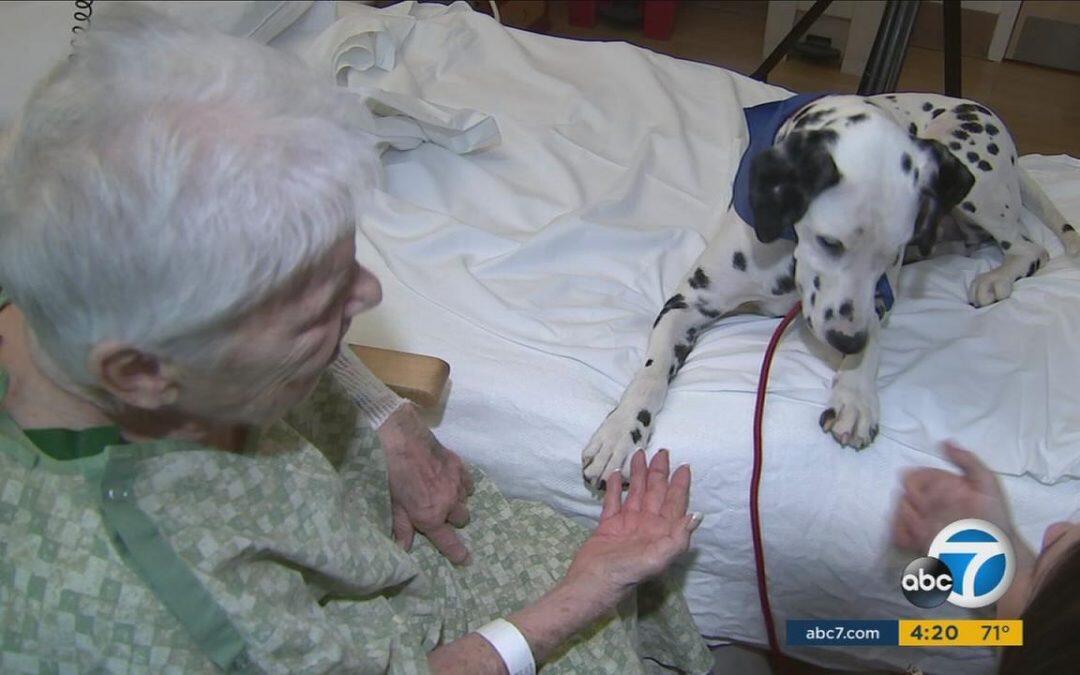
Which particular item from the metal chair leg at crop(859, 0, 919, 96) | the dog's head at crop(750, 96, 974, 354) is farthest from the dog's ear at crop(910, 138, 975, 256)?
the metal chair leg at crop(859, 0, 919, 96)

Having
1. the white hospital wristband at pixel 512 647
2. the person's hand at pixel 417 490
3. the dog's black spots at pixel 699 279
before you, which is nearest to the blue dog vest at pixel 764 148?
the dog's black spots at pixel 699 279

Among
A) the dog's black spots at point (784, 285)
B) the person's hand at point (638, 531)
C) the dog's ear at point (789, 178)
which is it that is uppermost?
the dog's ear at point (789, 178)

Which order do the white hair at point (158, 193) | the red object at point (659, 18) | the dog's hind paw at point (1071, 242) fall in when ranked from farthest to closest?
the red object at point (659, 18), the dog's hind paw at point (1071, 242), the white hair at point (158, 193)

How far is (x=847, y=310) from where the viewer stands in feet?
4.26

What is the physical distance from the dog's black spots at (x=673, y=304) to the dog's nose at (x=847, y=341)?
0.26m

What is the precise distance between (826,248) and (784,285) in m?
0.16

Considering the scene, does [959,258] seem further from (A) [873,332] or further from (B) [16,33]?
(B) [16,33]

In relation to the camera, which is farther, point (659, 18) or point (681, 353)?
point (659, 18)

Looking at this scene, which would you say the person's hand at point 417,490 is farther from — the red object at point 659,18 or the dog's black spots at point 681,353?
the red object at point 659,18

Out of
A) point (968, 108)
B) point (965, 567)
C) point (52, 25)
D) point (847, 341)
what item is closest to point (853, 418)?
point (847, 341)

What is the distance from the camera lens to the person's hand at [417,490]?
118 cm

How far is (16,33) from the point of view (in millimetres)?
1827

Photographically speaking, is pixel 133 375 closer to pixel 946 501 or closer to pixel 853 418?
pixel 853 418

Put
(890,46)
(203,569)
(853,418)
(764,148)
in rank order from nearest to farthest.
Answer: (203,569) → (853,418) → (764,148) → (890,46)
